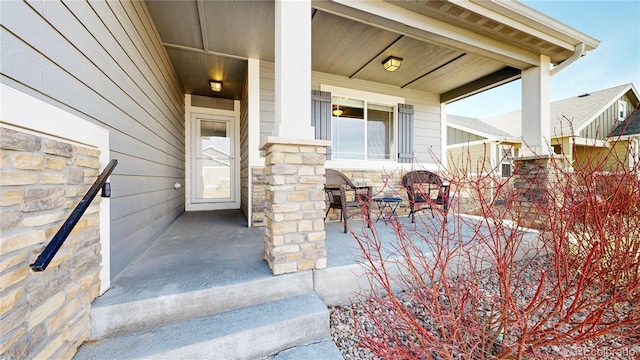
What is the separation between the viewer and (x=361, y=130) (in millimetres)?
4820

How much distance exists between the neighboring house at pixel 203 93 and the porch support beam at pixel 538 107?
2 centimetres

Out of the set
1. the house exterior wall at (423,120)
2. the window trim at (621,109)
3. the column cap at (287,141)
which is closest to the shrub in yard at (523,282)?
the column cap at (287,141)

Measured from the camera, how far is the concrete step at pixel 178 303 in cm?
151

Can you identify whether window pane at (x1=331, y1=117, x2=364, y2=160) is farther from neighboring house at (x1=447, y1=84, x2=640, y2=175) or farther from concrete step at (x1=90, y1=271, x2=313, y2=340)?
neighboring house at (x1=447, y1=84, x2=640, y2=175)

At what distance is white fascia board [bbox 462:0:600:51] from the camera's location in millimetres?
2939

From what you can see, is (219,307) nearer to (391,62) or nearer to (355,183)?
(355,183)

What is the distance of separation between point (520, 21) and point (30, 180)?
16.6ft

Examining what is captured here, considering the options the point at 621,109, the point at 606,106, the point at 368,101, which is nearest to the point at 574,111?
the point at 606,106

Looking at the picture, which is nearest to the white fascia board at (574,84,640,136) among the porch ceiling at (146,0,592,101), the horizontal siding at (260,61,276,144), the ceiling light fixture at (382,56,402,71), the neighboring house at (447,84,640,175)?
the neighboring house at (447,84,640,175)

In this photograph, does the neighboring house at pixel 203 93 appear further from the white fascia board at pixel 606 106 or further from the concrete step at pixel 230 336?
the white fascia board at pixel 606 106

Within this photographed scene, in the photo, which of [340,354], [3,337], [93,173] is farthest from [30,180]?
[340,354]

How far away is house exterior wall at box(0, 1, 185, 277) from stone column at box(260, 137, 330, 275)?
126cm

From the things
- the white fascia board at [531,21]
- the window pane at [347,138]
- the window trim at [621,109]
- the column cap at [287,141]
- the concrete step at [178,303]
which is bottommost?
the concrete step at [178,303]

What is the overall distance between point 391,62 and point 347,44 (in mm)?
841
